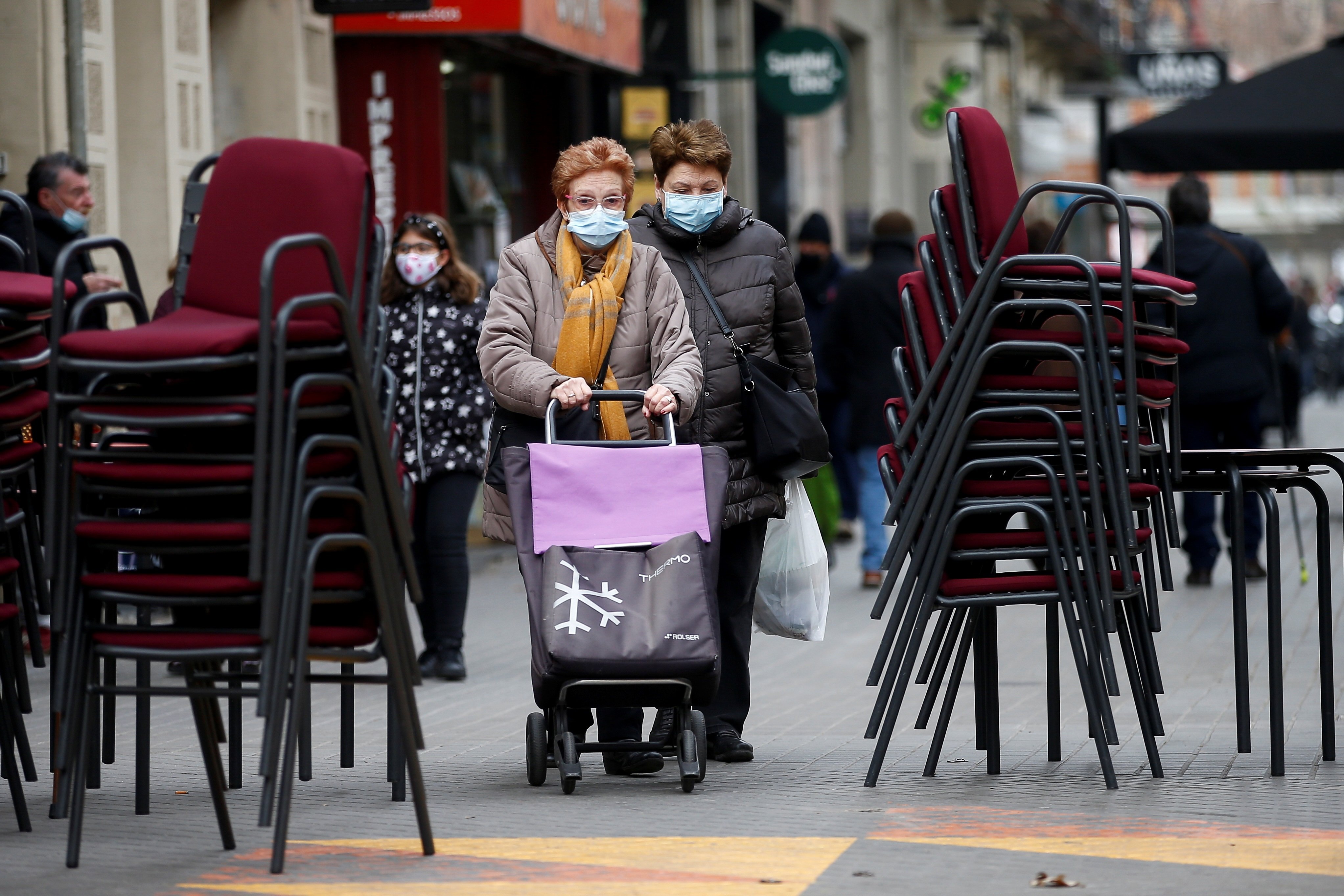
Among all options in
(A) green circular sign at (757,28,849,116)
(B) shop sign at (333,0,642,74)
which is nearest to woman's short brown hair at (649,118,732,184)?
(B) shop sign at (333,0,642,74)

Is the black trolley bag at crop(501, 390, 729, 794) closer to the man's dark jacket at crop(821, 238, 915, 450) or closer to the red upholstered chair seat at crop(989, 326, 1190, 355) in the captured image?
the red upholstered chair seat at crop(989, 326, 1190, 355)

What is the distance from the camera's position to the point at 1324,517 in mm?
5973

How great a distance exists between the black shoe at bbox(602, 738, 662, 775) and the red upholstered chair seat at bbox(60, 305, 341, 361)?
1.88 meters

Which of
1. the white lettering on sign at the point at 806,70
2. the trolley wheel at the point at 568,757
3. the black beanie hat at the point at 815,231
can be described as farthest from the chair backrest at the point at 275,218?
the white lettering on sign at the point at 806,70

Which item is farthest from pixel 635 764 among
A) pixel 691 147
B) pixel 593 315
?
pixel 691 147

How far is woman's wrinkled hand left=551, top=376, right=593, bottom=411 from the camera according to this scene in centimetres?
561

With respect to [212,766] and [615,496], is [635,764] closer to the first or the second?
[615,496]

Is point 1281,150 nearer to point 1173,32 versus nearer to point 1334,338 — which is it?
point 1334,338

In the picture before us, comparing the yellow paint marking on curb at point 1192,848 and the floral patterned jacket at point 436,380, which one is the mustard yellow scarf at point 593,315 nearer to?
the yellow paint marking on curb at point 1192,848

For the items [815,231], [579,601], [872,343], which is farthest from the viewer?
[815,231]

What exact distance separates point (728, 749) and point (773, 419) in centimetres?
104

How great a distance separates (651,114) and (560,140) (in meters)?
1.06

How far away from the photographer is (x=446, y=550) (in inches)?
336

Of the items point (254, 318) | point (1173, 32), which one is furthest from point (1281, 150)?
point (1173, 32)
